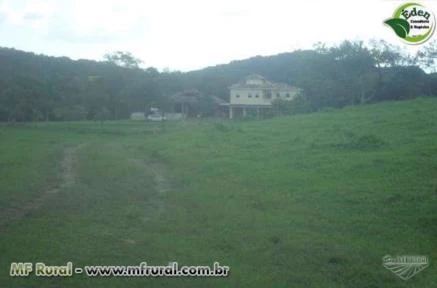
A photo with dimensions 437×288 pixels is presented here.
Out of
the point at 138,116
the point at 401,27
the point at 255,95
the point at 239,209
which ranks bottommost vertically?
the point at 239,209

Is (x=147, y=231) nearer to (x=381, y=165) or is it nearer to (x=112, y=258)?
(x=112, y=258)

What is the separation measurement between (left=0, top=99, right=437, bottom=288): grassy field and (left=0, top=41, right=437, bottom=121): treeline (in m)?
6.52

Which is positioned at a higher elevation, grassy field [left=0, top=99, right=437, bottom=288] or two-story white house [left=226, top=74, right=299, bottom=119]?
two-story white house [left=226, top=74, right=299, bottom=119]

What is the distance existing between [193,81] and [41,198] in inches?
1075

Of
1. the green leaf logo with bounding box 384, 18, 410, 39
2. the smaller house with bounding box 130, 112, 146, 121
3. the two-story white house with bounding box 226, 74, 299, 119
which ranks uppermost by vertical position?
the green leaf logo with bounding box 384, 18, 410, 39

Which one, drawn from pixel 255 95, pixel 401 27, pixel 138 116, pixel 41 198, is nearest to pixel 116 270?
pixel 41 198

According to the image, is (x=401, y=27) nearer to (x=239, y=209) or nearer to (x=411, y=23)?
(x=411, y=23)

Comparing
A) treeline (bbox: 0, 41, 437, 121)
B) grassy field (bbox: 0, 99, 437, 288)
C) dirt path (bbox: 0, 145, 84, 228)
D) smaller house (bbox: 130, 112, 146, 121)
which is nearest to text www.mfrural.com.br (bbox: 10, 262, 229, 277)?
grassy field (bbox: 0, 99, 437, 288)

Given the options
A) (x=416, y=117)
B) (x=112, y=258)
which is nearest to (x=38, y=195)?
(x=112, y=258)

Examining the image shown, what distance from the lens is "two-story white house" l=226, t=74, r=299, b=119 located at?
131 ft

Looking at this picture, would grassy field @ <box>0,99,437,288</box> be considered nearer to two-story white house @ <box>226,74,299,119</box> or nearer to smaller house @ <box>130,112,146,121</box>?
smaller house @ <box>130,112,146,121</box>

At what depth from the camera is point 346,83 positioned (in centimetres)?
4125

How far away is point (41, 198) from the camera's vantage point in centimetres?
1087

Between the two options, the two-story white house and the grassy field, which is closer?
the grassy field
